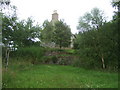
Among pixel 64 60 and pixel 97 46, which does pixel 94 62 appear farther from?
pixel 64 60

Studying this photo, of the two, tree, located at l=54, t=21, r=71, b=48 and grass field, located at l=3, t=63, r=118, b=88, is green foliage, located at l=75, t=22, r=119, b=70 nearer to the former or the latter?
grass field, located at l=3, t=63, r=118, b=88

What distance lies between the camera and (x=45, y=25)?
949 inches

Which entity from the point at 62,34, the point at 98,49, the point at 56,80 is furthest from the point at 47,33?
the point at 56,80

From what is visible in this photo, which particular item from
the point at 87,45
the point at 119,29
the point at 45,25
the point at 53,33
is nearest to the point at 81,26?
the point at 53,33

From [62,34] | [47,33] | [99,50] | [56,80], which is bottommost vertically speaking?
[56,80]

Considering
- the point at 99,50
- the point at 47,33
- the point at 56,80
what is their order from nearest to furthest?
1. the point at 56,80
2. the point at 99,50
3. the point at 47,33

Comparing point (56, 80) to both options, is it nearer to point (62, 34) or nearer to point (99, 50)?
point (99, 50)

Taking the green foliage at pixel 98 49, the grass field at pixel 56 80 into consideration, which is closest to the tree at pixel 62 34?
the green foliage at pixel 98 49

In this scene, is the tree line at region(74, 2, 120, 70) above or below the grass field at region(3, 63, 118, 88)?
above

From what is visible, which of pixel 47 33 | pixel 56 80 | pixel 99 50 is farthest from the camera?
pixel 47 33

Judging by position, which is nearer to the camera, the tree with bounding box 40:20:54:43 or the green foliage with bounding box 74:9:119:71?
the green foliage with bounding box 74:9:119:71

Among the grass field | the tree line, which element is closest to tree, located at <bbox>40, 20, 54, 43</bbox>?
the tree line

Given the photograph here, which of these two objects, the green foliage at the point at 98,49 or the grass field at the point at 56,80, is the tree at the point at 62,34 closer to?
the green foliage at the point at 98,49

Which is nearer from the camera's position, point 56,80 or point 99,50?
point 56,80
